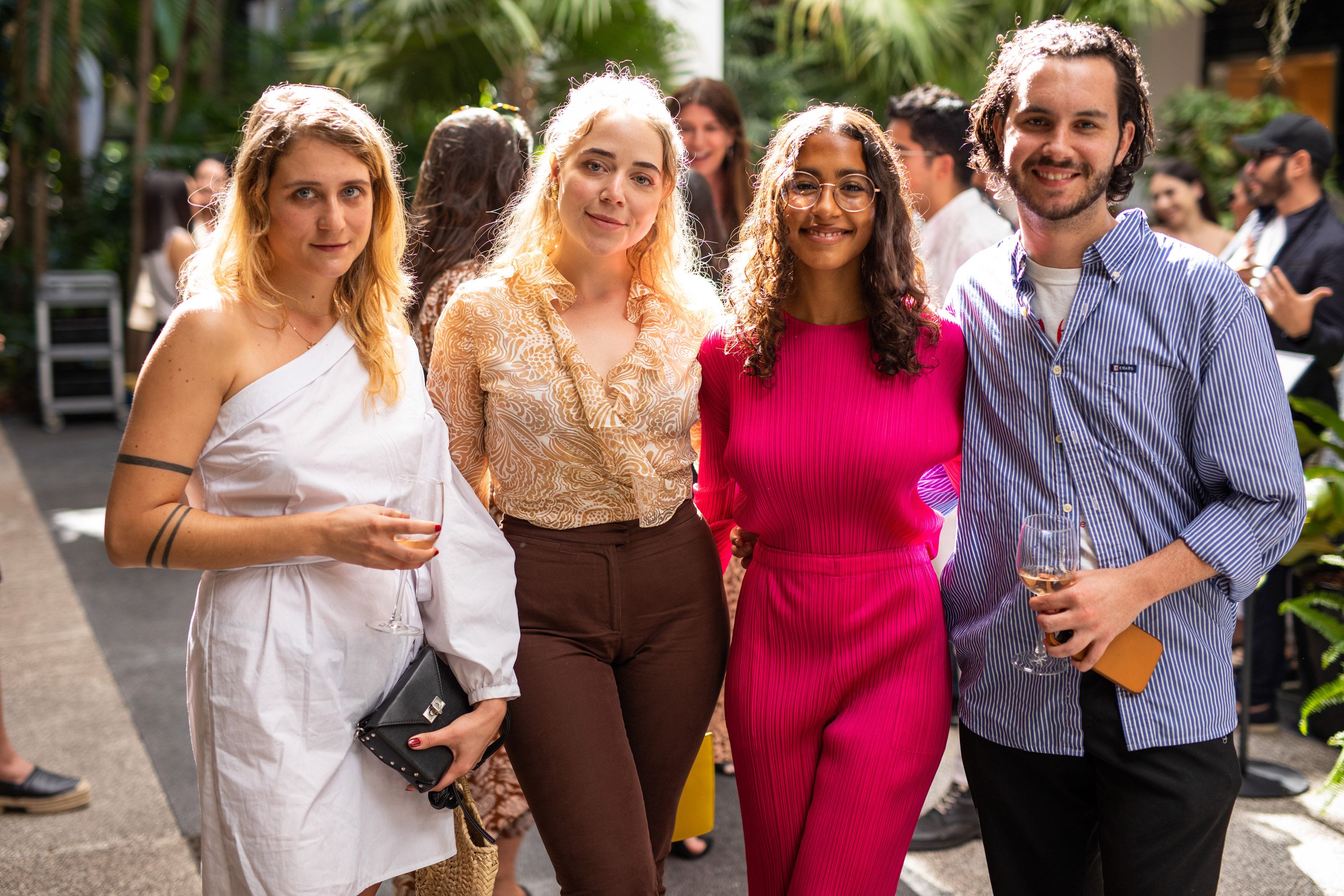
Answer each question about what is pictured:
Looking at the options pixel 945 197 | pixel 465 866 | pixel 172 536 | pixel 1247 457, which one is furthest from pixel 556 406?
pixel 945 197

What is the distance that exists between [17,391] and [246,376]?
11.4 m

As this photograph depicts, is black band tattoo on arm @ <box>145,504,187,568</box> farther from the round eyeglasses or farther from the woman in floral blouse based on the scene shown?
the round eyeglasses

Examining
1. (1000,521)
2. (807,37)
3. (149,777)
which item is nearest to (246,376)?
(1000,521)

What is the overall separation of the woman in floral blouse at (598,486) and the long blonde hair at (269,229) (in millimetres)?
286

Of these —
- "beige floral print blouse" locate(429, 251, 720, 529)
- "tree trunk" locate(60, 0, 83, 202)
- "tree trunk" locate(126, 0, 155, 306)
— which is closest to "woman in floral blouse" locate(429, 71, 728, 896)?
"beige floral print blouse" locate(429, 251, 720, 529)

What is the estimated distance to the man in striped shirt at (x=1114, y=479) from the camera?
6.31 ft

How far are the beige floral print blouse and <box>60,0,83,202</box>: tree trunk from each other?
38.6 ft

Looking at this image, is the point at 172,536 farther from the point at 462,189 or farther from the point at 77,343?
the point at 77,343

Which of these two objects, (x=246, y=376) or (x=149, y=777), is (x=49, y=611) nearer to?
(x=149, y=777)

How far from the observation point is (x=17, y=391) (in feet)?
38.3

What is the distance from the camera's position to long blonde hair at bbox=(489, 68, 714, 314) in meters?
2.41

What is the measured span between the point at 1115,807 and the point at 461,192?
7.47ft

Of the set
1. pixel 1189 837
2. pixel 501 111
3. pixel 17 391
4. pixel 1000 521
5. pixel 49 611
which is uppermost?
pixel 501 111

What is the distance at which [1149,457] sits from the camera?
2.00m
